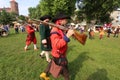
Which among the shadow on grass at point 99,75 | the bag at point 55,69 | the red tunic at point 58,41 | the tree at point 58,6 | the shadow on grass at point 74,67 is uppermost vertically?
the tree at point 58,6

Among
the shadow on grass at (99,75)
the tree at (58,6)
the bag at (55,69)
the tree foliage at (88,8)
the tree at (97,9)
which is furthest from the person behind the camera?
the tree at (58,6)

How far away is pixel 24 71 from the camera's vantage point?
759cm

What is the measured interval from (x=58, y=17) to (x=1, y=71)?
356cm

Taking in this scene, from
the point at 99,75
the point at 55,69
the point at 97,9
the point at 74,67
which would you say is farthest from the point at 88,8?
the point at 55,69

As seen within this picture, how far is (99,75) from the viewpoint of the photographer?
24.7 feet

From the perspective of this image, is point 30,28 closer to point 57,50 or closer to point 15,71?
point 15,71

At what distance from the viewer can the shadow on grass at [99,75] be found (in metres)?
7.22

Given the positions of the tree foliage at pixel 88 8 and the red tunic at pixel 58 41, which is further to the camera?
the tree foliage at pixel 88 8

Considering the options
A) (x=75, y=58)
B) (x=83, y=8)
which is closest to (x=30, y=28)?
(x=75, y=58)

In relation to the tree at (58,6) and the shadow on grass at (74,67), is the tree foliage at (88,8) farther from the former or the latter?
the shadow on grass at (74,67)

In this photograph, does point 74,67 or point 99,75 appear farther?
point 74,67

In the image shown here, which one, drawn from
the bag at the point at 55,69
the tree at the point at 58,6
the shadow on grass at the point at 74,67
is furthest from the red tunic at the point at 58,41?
the tree at the point at 58,6

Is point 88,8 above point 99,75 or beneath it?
above

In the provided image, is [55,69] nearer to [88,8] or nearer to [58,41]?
[58,41]
